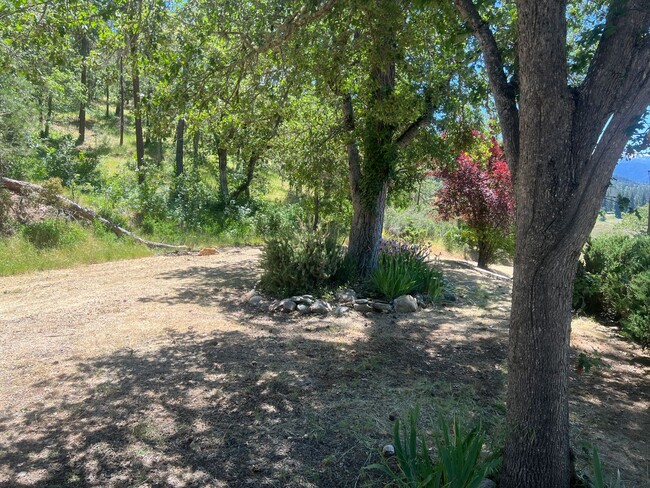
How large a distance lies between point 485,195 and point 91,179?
14375 millimetres

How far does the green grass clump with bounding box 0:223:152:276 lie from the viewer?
1016 cm

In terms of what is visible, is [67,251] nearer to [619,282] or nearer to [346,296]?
[346,296]

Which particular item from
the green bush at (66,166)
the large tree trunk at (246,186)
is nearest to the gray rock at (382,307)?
the green bush at (66,166)

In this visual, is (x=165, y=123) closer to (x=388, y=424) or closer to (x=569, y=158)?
(x=388, y=424)

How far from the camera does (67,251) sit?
1116 cm

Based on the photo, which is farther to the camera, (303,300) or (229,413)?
(303,300)

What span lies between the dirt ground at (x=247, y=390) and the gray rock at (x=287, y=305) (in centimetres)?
28

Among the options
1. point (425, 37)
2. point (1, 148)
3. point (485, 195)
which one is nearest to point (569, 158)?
point (425, 37)

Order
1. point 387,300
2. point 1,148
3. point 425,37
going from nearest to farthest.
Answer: point 425,37 → point 387,300 → point 1,148

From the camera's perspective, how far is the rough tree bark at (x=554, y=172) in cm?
242

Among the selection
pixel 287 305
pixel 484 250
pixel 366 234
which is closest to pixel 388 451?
pixel 287 305

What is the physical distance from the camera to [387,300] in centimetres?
768

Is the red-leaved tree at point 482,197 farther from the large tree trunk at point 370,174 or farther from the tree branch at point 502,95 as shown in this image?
the tree branch at point 502,95

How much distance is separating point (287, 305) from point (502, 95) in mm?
4851
